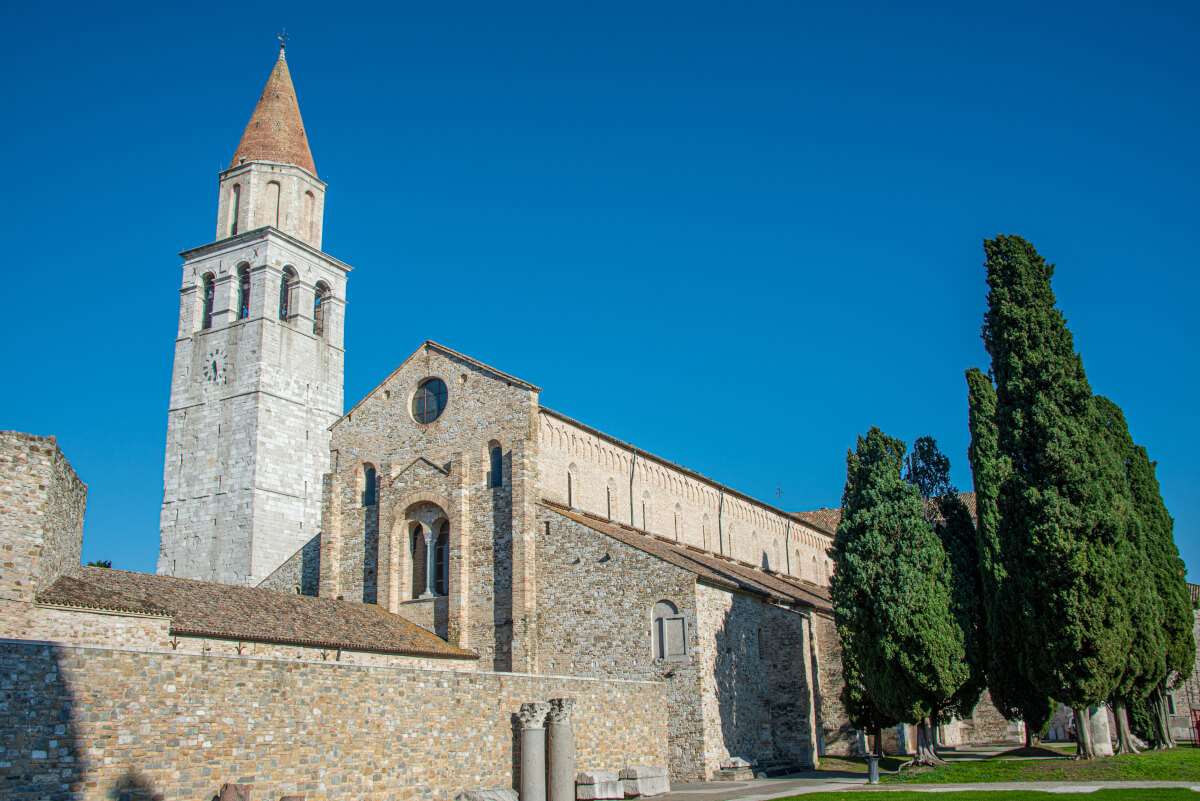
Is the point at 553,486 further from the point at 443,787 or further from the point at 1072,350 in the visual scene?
A: the point at 1072,350

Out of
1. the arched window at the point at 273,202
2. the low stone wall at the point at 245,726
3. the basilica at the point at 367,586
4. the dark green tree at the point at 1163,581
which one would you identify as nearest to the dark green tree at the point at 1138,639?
the dark green tree at the point at 1163,581

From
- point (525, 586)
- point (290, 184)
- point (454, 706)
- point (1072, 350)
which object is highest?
point (290, 184)

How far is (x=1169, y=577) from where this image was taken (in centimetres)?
2909

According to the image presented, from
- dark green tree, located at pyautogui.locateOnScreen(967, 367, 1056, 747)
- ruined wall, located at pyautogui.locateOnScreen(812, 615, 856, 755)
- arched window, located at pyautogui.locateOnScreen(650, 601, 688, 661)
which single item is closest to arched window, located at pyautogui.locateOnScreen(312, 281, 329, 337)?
arched window, located at pyautogui.locateOnScreen(650, 601, 688, 661)

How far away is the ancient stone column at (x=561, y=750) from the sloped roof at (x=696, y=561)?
22.1ft

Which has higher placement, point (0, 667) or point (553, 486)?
point (553, 486)

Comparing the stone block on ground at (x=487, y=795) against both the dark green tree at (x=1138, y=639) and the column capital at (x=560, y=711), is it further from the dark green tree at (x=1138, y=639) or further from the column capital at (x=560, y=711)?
the dark green tree at (x=1138, y=639)

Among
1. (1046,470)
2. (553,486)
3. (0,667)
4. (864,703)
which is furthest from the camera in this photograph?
(553,486)

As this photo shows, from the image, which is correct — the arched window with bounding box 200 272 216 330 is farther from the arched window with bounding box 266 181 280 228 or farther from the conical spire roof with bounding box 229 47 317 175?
the conical spire roof with bounding box 229 47 317 175

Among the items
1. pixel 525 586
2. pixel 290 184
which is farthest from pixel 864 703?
pixel 290 184

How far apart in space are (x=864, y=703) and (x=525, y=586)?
10441mm

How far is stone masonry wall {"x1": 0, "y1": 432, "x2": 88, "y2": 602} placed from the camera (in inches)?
698

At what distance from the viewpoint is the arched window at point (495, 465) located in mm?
29922

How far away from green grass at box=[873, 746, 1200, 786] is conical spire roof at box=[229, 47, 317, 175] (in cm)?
3841
